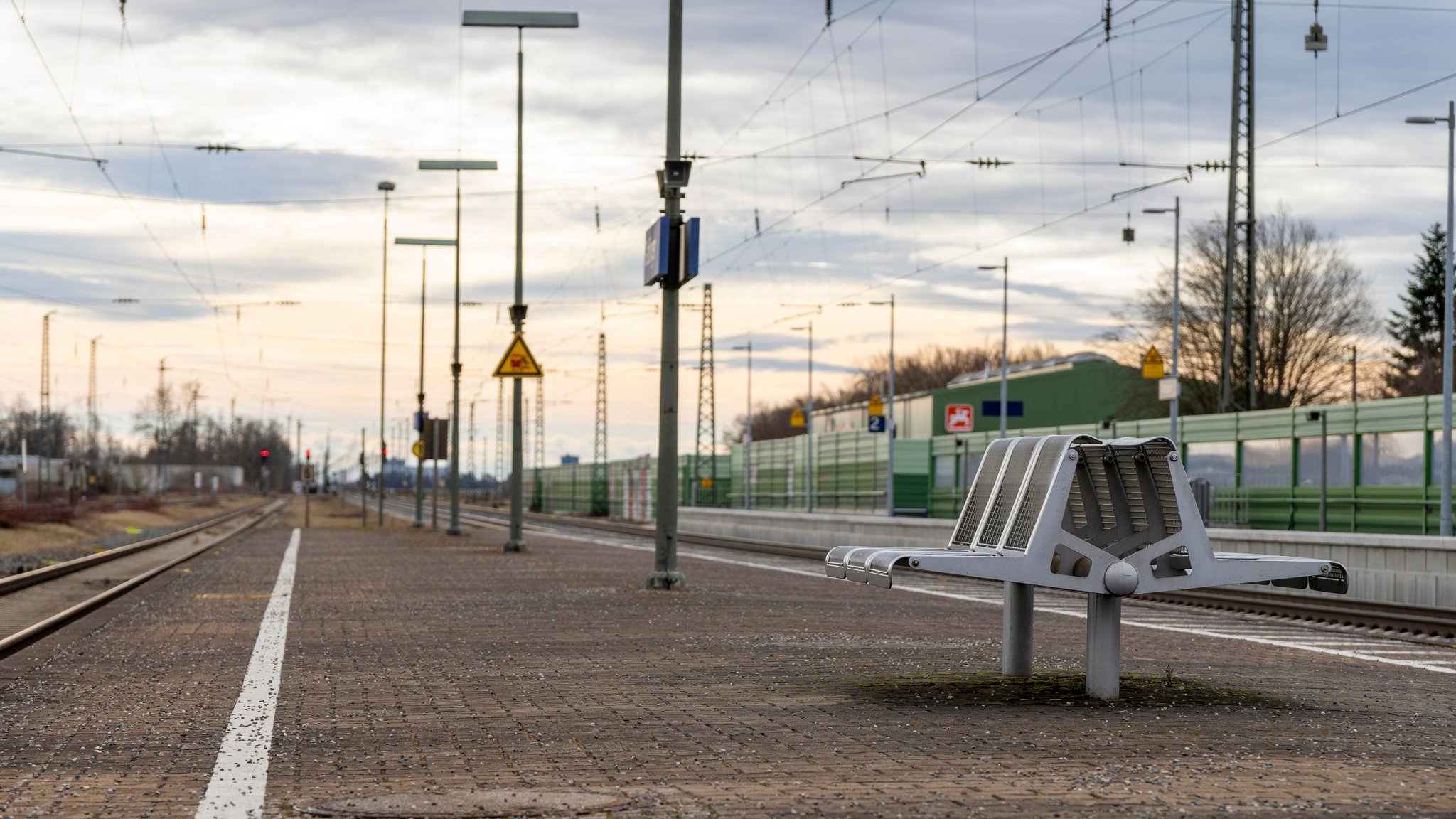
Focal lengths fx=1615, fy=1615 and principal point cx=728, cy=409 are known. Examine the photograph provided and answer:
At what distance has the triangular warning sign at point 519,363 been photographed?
28172 millimetres

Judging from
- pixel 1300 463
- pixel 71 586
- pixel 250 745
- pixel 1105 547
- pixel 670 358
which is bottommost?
pixel 71 586

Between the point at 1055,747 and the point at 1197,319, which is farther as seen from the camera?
the point at 1197,319

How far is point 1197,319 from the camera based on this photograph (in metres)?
62.7

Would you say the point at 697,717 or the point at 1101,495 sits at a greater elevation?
the point at 1101,495

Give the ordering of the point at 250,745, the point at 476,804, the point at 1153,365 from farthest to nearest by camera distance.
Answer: the point at 1153,365, the point at 250,745, the point at 476,804

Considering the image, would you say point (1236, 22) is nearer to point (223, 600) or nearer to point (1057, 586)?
point (223, 600)

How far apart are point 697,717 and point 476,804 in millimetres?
2492

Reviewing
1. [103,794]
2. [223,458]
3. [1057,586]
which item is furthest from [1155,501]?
[223,458]

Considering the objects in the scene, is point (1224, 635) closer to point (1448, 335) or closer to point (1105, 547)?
point (1105, 547)

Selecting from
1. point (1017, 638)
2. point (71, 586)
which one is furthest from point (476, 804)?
point (71, 586)

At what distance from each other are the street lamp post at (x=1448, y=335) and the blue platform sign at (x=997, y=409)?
19681 millimetres

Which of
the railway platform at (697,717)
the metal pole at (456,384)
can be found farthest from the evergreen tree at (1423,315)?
the railway platform at (697,717)

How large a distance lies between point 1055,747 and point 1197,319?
58.0 metres

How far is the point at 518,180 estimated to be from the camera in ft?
108
